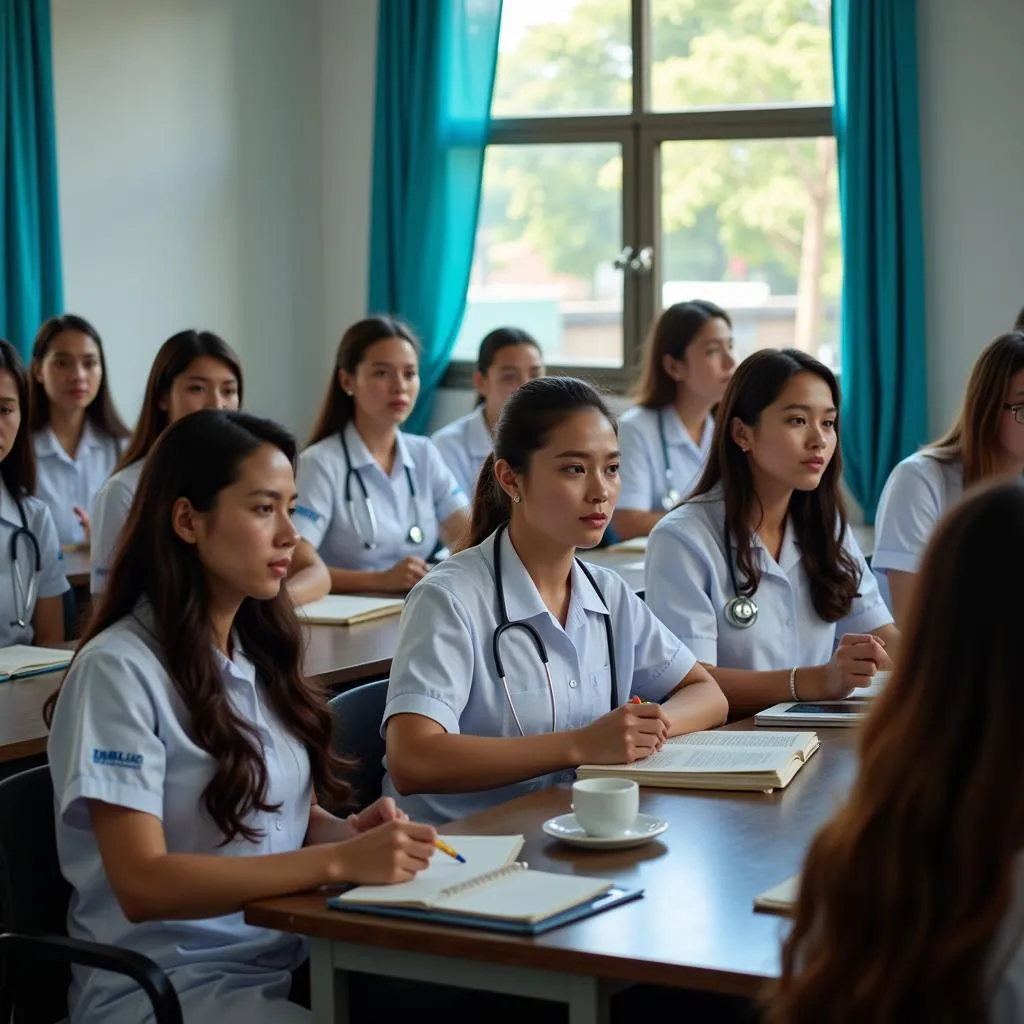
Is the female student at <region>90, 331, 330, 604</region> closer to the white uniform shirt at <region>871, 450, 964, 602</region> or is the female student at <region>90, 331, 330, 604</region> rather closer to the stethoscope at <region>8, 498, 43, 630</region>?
the stethoscope at <region>8, 498, 43, 630</region>

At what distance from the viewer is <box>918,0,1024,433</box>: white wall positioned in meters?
5.78

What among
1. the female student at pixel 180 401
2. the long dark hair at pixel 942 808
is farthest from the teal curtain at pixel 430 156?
the long dark hair at pixel 942 808

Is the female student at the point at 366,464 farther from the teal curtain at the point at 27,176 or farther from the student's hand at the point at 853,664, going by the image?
the student's hand at the point at 853,664

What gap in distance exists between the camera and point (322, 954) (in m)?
1.72

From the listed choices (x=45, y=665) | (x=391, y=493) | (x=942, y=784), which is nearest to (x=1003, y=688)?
(x=942, y=784)

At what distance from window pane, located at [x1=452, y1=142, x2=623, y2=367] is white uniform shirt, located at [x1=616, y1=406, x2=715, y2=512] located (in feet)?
5.23

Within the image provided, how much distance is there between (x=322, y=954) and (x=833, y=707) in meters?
1.19

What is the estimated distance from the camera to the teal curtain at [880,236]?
5.83 m

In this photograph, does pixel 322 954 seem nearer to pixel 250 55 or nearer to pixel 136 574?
pixel 136 574

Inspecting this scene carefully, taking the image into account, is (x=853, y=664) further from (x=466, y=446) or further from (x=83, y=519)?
(x=83, y=519)

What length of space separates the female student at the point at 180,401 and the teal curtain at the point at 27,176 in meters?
1.78

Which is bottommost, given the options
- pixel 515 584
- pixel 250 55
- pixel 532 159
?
pixel 515 584

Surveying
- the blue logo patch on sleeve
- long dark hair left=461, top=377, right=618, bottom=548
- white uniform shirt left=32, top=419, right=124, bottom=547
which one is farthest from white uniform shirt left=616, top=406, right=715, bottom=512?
the blue logo patch on sleeve

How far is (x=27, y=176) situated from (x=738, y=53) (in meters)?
2.73
